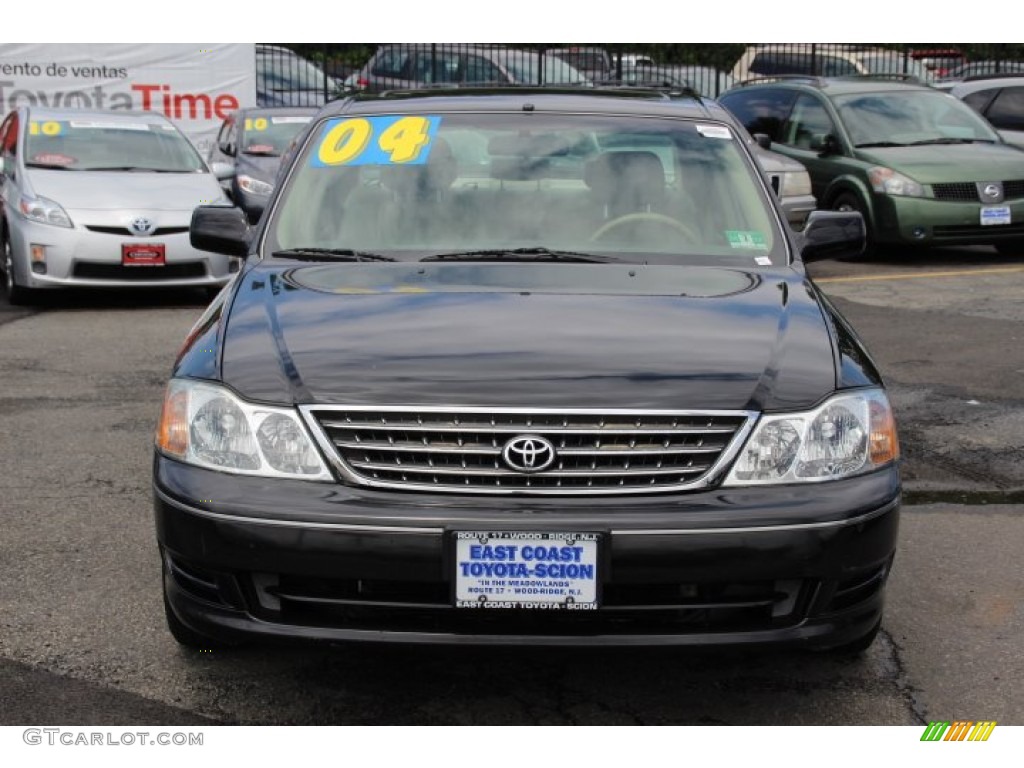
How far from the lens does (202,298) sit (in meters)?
12.4

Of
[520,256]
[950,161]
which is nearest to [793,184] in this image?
[950,161]

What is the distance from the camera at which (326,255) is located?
4.92m

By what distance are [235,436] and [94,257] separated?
8087 mm

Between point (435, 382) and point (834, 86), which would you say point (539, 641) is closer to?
point (435, 382)

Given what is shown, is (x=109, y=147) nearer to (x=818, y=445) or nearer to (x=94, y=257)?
(x=94, y=257)

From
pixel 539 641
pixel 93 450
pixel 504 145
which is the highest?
pixel 504 145

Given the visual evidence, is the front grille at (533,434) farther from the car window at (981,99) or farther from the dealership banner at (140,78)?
the dealership banner at (140,78)

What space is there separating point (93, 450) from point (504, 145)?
268cm

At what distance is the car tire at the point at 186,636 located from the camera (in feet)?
13.8

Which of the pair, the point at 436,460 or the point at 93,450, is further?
the point at 93,450

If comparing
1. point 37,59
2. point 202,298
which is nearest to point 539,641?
point 202,298

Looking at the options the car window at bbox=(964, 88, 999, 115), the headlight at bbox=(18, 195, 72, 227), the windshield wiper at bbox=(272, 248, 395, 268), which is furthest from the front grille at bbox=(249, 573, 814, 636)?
the car window at bbox=(964, 88, 999, 115)

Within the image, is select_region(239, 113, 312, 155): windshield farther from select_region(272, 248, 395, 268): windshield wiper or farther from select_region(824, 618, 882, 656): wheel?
select_region(824, 618, 882, 656): wheel

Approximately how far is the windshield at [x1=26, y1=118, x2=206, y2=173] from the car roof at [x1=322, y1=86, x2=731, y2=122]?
725cm
